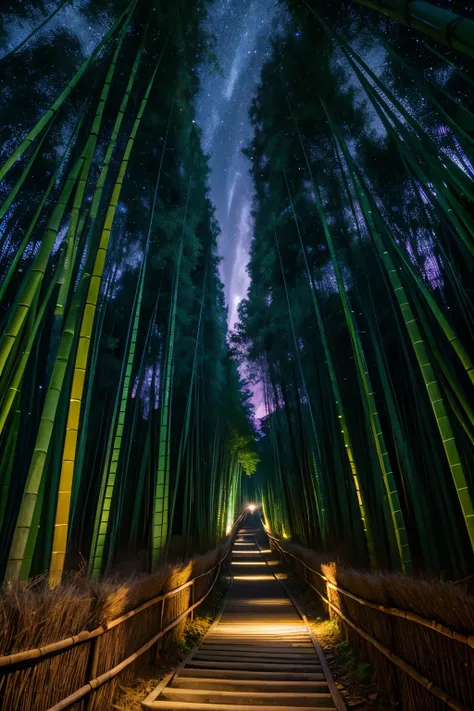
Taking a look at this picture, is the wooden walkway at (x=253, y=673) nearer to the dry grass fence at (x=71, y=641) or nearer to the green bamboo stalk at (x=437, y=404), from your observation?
the dry grass fence at (x=71, y=641)

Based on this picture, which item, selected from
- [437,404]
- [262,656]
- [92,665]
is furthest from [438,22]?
[262,656]

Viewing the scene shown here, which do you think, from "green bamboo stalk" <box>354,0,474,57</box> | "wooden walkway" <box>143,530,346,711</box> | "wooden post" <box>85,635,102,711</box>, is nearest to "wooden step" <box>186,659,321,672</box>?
"wooden walkway" <box>143,530,346,711</box>

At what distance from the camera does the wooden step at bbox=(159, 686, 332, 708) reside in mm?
1883

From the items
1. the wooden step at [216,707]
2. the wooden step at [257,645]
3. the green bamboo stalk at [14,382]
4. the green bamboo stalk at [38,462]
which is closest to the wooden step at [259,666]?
the wooden step at [257,645]

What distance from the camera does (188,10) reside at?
3.53m

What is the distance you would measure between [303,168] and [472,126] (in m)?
3.03

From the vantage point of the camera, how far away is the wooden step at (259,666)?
93.6 inches

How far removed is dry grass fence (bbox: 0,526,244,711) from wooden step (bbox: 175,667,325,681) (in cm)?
40

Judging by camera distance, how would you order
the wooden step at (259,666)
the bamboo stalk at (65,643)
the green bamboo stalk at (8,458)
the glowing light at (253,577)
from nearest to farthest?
the bamboo stalk at (65,643)
the green bamboo stalk at (8,458)
the wooden step at (259,666)
the glowing light at (253,577)

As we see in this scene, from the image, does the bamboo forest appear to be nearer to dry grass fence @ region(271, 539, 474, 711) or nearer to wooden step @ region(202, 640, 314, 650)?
dry grass fence @ region(271, 539, 474, 711)

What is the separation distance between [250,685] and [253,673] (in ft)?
0.68

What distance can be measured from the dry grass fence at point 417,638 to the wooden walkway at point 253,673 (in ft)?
1.07

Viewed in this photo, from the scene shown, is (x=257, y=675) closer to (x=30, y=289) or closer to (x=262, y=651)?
(x=262, y=651)

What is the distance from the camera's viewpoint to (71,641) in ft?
4.67
